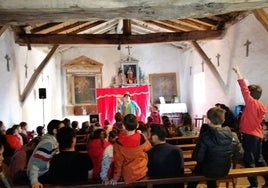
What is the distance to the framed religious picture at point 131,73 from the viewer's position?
44.1ft

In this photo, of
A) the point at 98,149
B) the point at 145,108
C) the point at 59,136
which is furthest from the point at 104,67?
the point at 59,136

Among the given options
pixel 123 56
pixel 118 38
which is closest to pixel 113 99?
pixel 123 56

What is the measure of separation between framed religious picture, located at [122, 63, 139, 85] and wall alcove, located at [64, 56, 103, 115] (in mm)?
1092

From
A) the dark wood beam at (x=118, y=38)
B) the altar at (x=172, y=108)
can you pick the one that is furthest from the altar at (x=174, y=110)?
the dark wood beam at (x=118, y=38)

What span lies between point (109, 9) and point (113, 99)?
9.76 metres

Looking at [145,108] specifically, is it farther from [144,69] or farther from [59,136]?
[59,136]

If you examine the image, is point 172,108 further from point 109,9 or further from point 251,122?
point 109,9

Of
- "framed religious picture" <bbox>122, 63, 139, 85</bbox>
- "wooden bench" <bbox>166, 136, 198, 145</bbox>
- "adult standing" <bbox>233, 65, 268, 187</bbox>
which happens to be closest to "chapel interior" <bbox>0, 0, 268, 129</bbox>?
"framed religious picture" <bbox>122, 63, 139, 85</bbox>

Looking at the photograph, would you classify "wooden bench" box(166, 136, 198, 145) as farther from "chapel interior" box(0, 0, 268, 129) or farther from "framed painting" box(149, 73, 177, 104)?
"framed painting" box(149, 73, 177, 104)

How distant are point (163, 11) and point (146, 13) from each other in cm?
11

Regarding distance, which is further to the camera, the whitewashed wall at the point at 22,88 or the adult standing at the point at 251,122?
the whitewashed wall at the point at 22,88

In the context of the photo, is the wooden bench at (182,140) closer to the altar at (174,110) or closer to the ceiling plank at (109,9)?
the ceiling plank at (109,9)

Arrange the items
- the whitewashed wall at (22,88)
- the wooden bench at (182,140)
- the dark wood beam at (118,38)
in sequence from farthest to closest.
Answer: the dark wood beam at (118,38), the whitewashed wall at (22,88), the wooden bench at (182,140)

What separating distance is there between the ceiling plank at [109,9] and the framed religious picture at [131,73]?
1110 centimetres
